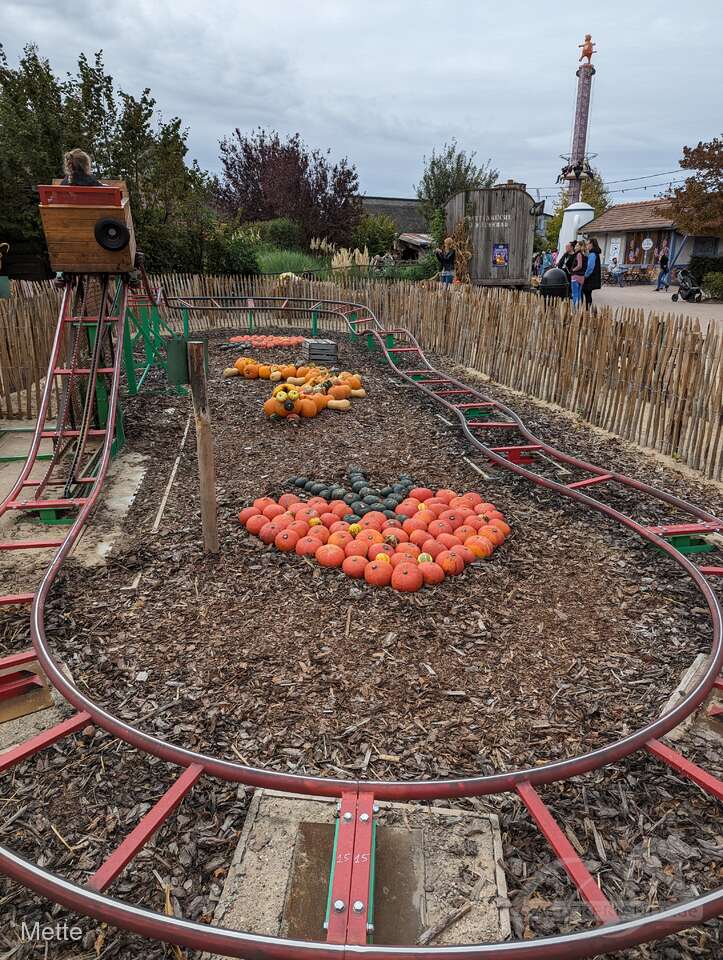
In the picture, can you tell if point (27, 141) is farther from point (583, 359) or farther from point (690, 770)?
point (690, 770)

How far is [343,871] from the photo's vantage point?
6.10 feet

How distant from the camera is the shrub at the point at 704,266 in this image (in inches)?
972

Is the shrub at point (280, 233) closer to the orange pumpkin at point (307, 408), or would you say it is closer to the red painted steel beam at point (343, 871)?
the orange pumpkin at point (307, 408)

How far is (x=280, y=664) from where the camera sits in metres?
3.11

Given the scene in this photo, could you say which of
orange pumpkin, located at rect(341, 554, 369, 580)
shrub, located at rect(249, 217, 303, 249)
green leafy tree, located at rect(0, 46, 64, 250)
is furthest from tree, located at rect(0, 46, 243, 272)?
orange pumpkin, located at rect(341, 554, 369, 580)

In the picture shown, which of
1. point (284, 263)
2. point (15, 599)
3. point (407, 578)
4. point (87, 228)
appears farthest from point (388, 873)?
point (284, 263)

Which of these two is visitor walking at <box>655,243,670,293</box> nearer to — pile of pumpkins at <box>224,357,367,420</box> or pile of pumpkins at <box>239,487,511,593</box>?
pile of pumpkins at <box>224,357,367,420</box>

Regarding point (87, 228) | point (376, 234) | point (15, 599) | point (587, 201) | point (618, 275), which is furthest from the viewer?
point (587, 201)

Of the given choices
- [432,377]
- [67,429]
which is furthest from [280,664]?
[432,377]

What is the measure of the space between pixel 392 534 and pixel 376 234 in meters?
27.8

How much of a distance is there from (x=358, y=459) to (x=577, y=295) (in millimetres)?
7658

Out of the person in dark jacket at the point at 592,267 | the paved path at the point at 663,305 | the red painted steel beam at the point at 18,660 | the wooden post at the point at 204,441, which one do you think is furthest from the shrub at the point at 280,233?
the red painted steel beam at the point at 18,660

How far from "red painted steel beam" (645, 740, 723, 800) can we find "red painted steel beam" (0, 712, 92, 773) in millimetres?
2156

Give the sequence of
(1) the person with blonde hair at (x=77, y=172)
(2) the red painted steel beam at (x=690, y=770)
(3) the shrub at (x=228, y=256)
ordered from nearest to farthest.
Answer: (2) the red painted steel beam at (x=690, y=770) → (1) the person with blonde hair at (x=77, y=172) → (3) the shrub at (x=228, y=256)
